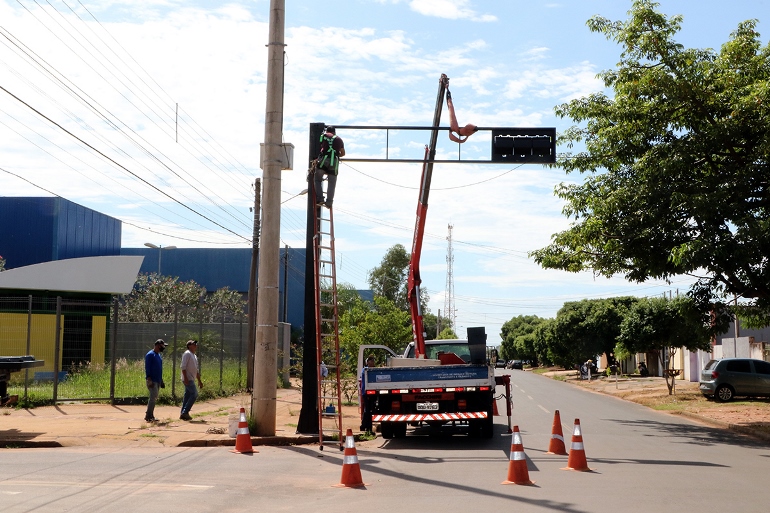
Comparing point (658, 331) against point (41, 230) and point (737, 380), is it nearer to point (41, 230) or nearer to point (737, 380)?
point (737, 380)

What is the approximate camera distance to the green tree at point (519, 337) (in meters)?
114

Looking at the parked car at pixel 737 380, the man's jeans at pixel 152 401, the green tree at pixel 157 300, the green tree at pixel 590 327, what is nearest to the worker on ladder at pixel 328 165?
the man's jeans at pixel 152 401

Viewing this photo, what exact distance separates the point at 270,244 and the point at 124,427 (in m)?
4.76

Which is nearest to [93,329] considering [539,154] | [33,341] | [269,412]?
[33,341]

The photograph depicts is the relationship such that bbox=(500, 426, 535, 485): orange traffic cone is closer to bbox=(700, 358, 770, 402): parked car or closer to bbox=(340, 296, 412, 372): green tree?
bbox=(340, 296, 412, 372): green tree

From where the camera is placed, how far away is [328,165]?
1542cm

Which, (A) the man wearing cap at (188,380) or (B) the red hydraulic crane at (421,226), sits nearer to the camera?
(A) the man wearing cap at (188,380)

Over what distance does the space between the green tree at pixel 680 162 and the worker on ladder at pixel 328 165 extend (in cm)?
648

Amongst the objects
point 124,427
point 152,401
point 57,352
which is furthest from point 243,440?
point 57,352

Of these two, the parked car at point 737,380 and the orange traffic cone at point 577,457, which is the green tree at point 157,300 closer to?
the parked car at point 737,380

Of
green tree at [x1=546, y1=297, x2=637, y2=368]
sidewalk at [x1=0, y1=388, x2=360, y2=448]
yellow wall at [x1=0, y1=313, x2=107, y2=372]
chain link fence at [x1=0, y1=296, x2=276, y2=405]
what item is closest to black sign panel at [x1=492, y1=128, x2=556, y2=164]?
sidewalk at [x1=0, y1=388, x2=360, y2=448]

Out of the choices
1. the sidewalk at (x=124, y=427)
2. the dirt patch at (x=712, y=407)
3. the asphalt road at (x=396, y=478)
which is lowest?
the dirt patch at (x=712, y=407)

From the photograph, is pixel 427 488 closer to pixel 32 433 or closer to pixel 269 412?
pixel 269 412

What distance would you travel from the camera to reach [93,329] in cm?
2358
